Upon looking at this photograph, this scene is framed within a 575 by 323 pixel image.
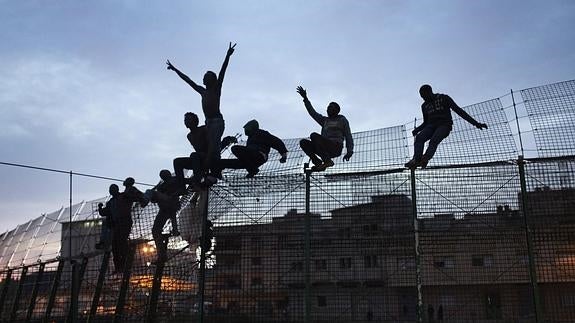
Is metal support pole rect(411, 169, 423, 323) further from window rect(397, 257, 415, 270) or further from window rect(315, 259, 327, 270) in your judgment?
window rect(315, 259, 327, 270)

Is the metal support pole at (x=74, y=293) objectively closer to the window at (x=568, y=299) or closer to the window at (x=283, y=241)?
the window at (x=283, y=241)

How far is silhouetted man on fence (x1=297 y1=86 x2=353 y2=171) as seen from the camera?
8.79 metres

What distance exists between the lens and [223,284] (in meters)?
8.39

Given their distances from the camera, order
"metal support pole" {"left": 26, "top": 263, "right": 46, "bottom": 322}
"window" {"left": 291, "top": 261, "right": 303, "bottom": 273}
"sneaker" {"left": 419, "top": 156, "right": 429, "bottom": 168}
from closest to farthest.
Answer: "sneaker" {"left": 419, "top": 156, "right": 429, "bottom": 168} → "window" {"left": 291, "top": 261, "right": 303, "bottom": 273} → "metal support pole" {"left": 26, "top": 263, "right": 46, "bottom": 322}

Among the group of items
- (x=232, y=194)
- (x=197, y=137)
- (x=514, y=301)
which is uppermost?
(x=197, y=137)

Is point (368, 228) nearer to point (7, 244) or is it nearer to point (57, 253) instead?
point (57, 253)

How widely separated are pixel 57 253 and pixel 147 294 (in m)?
9.19

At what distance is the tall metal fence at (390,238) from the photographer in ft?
24.3

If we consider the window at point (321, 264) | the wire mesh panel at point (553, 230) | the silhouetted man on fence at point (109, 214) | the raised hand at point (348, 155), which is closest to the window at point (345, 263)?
the window at point (321, 264)

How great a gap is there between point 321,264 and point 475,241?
211 cm

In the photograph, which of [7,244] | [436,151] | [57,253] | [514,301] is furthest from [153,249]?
[7,244]

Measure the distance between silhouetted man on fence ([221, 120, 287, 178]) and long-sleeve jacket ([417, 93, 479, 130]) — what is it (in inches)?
91.4

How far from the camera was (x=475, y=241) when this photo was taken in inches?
301

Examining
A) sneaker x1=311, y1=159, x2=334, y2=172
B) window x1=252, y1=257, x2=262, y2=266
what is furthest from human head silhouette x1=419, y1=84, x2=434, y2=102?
window x1=252, y1=257, x2=262, y2=266
